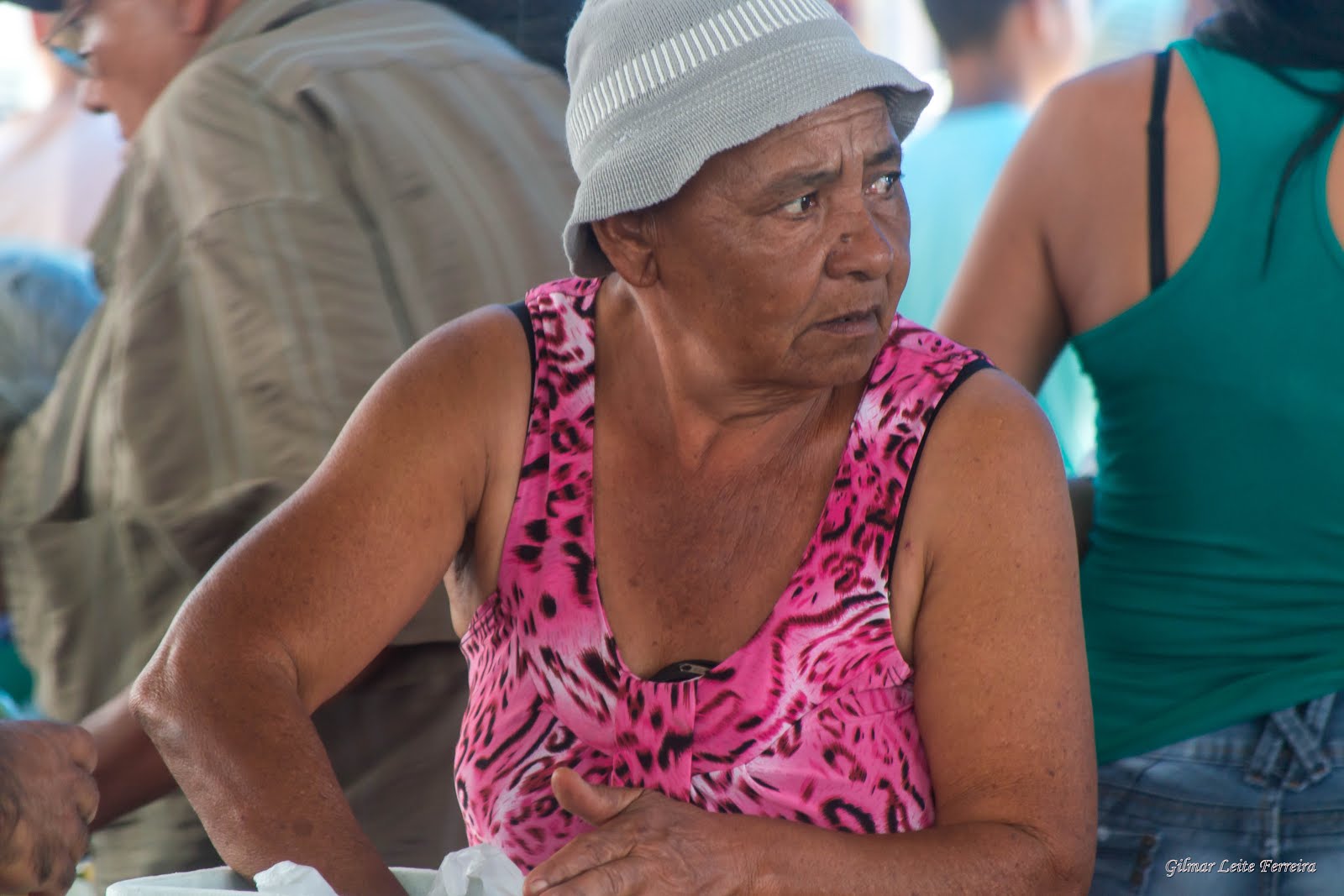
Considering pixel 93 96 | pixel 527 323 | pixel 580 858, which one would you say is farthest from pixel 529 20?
pixel 580 858

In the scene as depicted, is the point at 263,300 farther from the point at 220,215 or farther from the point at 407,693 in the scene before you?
the point at 407,693

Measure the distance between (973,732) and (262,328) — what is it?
1.03 metres

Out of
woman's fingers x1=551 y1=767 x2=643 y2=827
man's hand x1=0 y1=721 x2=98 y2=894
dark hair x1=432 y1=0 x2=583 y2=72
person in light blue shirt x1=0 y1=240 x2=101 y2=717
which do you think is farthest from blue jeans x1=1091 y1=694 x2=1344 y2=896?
person in light blue shirt x1=0 y1=240 x2=101 y2=717

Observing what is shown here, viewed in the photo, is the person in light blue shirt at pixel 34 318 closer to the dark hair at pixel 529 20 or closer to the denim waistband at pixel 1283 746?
the dark hair at pixel 529 20

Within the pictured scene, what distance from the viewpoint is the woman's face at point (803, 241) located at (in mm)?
1567

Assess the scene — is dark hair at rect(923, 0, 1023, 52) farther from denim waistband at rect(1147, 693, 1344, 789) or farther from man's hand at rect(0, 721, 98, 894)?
man's hand at rect(0, 721, 98, 894)

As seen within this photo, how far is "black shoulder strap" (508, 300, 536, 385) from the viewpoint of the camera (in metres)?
1.82

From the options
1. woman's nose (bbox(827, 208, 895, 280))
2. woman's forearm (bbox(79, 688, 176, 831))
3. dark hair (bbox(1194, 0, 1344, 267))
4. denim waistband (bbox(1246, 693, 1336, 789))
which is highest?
dark hair (bbox(1194, 0, 1344, 267))

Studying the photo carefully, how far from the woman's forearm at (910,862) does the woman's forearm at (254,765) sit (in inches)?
14.9

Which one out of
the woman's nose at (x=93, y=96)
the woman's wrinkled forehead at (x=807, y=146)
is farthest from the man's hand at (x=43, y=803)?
the woman's nose at (x=93, y=96)

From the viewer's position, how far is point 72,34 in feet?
7.73

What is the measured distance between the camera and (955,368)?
5.44ft

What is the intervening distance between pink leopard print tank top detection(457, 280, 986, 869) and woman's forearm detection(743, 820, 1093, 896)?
0.42ft

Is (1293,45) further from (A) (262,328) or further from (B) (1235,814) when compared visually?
(A) (262,328)
